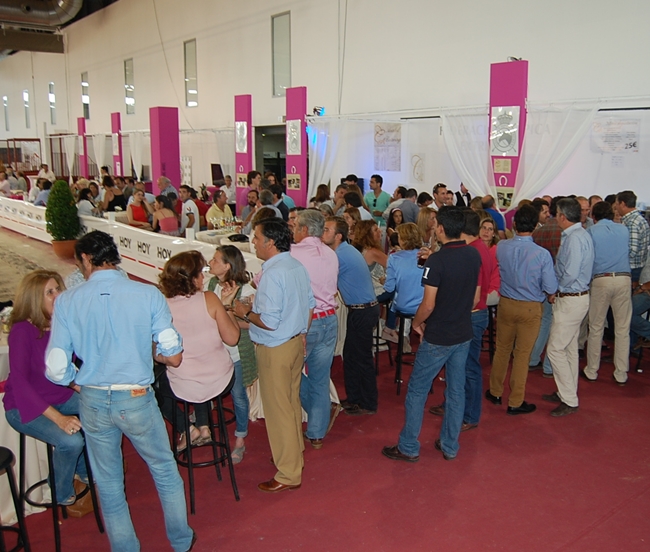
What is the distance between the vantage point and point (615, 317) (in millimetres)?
4520

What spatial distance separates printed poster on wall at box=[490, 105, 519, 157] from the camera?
6.62 meters

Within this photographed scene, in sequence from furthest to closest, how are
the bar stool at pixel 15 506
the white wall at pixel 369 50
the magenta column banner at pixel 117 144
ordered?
1. the magenta column banner at pixel 117 144
2. the white wall at pixel 369 50
3. the bar stool at pixel 15 506

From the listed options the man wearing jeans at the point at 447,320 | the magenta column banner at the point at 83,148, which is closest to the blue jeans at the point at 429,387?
the man wearing jeans at the point at 447,320

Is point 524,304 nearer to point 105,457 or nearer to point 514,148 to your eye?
point 105,457

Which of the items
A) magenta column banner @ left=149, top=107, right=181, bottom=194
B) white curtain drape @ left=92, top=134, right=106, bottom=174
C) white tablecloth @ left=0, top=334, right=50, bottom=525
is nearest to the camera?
white tablecloth @ left=0, top=334, right=50, bottom=525

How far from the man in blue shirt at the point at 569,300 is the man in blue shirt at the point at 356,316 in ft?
4.26

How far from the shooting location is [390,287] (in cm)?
407

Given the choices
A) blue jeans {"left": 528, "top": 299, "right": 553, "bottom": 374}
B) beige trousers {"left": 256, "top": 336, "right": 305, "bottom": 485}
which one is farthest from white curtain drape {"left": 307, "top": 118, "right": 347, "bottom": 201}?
beige trousers {"left": 256, "top": 336, "right": 305, "bottom": 485}

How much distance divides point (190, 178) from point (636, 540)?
48.4ft

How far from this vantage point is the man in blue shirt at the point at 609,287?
14.2 ft

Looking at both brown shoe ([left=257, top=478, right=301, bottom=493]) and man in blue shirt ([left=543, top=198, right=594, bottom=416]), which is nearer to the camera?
brown shoe ([left=257, top=478, right=301, bottom=493])

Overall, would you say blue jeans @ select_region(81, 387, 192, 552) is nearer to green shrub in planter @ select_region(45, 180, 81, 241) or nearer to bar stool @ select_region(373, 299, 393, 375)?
bar stool @ select_region(373, 299, 393, 375)

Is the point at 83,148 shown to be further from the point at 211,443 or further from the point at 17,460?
the point at 211,443

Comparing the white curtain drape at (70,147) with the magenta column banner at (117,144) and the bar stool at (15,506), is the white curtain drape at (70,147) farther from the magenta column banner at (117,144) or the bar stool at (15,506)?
the bar stool at (15,506)
